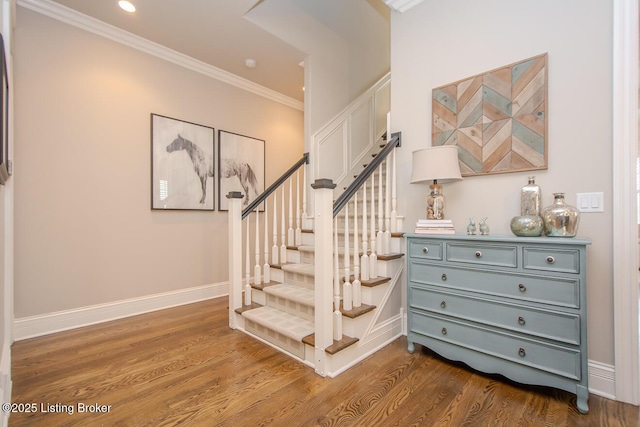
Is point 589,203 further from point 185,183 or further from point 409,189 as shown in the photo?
point 185,183

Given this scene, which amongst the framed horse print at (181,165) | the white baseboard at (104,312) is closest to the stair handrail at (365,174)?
the framed horse print at (181,165)

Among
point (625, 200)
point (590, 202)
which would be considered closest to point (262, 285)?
point (590, 202)

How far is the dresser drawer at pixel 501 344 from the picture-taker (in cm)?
158

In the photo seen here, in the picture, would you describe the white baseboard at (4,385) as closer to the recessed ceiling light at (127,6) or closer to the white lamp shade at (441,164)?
the white lamp shade at (441,164)

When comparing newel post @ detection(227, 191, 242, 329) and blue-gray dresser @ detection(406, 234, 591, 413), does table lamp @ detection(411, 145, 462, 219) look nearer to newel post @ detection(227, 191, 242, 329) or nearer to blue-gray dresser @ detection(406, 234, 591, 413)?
blue-gray dresser @ detection(406, 234, 591, 413)

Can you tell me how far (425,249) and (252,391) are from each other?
145cm

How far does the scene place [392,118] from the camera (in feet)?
8.86

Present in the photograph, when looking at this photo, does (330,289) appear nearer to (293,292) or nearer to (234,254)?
(293,292)

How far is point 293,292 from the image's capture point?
2574 mm

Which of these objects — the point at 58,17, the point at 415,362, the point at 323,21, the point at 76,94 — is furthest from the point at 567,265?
the point at 58,17

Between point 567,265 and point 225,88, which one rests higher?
point 225,88

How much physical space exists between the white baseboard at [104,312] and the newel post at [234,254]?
103cm

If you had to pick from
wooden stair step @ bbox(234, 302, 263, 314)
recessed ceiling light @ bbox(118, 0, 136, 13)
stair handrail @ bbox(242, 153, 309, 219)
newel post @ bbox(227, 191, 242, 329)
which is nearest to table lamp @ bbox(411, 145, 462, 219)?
stair handrail @ bbox(242, 153, 309, 219)

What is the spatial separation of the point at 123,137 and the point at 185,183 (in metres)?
0.74
